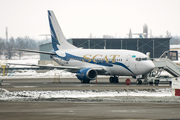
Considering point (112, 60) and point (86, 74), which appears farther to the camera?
point (112, 60)

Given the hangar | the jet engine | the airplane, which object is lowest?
the jet engine

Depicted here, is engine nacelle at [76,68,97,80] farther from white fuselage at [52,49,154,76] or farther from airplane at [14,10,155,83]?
white fuselage at [52,49,154,76]

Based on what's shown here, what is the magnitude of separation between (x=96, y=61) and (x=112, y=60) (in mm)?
2693

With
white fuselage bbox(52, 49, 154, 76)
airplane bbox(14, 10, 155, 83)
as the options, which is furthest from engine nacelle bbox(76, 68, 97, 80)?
white fuselage bbox(52, 49, 154, 76)

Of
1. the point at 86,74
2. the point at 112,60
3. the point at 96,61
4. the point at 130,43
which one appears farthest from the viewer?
the point at 130,43

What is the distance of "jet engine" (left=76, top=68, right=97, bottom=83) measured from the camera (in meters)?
42.2

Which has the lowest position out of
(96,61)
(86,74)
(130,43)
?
(86,74)

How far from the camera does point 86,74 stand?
138ft

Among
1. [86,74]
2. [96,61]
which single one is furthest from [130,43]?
[86,74]

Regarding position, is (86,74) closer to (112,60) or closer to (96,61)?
(96,61)

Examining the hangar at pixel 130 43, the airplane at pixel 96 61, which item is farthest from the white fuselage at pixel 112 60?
the hangar at pixel 130 43

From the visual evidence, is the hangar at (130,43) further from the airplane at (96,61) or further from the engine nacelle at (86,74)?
the engine nacelle at (86,74)

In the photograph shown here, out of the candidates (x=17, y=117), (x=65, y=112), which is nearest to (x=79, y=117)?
(x=65, y=112)

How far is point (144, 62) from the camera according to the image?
40.4 meters
